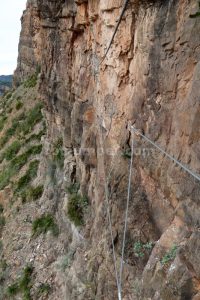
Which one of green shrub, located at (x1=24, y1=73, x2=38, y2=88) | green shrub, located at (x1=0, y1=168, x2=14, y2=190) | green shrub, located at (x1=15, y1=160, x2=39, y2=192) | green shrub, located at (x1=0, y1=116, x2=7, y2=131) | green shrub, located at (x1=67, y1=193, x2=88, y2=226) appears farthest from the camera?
green shrub, located at (x1=24, y1=73, x2=38, y2=88)

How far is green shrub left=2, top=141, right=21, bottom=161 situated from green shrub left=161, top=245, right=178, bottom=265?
16688 mm

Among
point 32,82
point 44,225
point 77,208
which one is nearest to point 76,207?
point 77,208

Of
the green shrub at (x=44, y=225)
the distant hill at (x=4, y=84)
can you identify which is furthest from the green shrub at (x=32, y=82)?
the distant hill at (x=4, y=84)

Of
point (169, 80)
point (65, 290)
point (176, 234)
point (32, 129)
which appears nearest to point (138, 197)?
point (176, 234)

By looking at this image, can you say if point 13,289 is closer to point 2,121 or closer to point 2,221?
point 2,221

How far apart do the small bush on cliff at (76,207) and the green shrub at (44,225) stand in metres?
1.25

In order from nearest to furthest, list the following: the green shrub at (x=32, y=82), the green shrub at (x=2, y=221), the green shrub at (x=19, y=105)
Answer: the green shrub at (x=2, y=221) < the green shrub at (x=19, y=105) < the green shrub at (x=32, y=82)

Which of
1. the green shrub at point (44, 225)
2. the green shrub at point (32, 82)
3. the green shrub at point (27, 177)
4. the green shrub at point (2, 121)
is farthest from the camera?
the green shrub at point (32, 82)

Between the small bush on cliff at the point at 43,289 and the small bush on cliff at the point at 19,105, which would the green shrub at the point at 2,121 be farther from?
the small bush on cliff at the point at 43,289

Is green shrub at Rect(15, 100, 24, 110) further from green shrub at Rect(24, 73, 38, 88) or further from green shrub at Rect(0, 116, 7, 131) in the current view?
green shrub at Rect(24, 73, 38, 88)

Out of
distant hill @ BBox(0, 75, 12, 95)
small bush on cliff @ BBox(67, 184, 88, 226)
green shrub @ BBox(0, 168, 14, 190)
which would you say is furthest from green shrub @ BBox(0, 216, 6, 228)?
distant hill @ BBox(0, 75, 12, 95)

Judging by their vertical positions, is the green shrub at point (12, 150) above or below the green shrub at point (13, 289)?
above

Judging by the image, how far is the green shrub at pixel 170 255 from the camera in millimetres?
6559

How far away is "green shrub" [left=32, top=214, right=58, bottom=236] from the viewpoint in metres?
13.8
